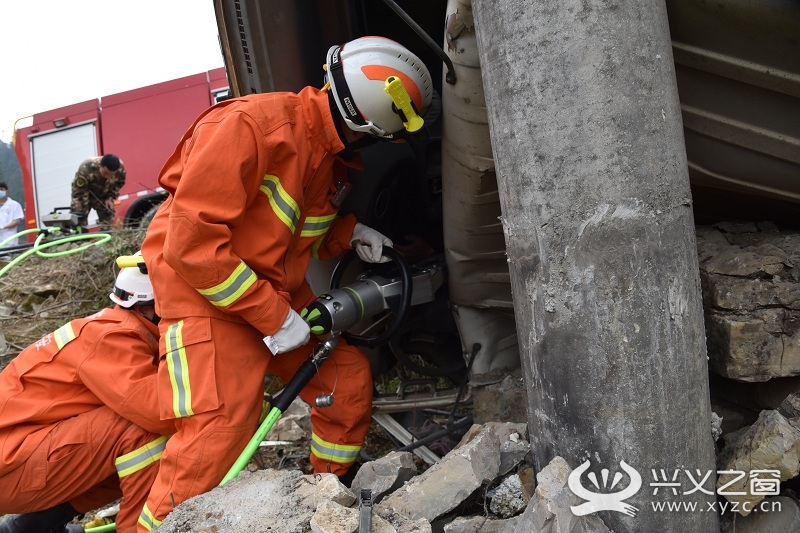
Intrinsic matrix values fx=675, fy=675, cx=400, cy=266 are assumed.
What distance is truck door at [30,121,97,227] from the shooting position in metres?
9.24

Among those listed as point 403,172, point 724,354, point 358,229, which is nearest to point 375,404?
point 358,229

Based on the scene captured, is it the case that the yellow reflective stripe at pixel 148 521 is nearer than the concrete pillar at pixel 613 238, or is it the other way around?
the concrete pillar at pixel 613 238

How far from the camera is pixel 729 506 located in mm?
1829

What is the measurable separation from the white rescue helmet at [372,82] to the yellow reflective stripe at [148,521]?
5.08ft

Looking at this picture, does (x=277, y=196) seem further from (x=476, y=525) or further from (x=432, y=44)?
(x=476, y=525)

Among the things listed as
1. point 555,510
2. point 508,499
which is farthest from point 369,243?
point 555,510

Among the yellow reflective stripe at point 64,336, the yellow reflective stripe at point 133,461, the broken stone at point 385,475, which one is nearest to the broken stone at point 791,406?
the broken stone at point 385,475

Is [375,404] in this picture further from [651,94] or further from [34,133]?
[34,133]

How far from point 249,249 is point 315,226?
1.25 ft

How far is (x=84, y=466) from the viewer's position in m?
2.58

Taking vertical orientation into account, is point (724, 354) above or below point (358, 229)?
below

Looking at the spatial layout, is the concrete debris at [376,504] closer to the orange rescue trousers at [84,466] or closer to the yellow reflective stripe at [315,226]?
the orange rescue trousers at [84,466]

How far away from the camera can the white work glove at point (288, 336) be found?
8.18ft

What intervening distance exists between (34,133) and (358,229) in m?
8.64
